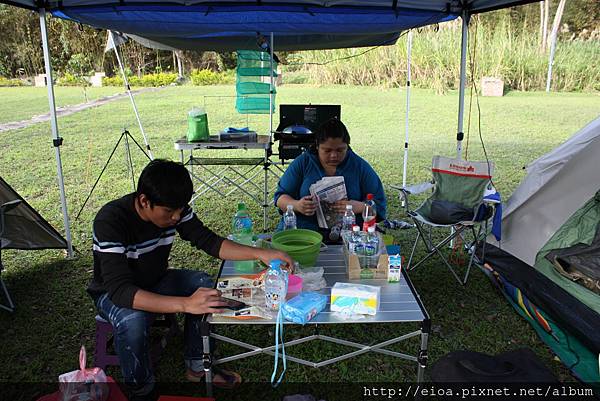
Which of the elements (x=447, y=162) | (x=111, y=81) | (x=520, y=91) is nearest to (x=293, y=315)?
(x=447, y=162)

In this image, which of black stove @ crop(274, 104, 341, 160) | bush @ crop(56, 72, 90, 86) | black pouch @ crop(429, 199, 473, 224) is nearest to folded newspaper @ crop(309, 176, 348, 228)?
black pouch @ crop(429, 199, 473, 224)

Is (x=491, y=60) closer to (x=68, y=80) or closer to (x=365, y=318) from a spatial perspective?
(x=365, y=318)

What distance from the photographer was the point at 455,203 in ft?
11.6

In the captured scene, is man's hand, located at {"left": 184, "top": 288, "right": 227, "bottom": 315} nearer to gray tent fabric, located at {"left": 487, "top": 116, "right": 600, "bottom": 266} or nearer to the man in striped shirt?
the man in striped shirt

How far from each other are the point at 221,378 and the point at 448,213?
6.57ft

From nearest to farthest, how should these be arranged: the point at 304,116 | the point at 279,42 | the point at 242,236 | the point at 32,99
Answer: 1. the point at 242,236
2. the point at 304,116
3. the point at 279,42
4. the point at 32,99

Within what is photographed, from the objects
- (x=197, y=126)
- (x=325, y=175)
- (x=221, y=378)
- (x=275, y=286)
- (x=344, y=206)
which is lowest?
(x=221, y=378)

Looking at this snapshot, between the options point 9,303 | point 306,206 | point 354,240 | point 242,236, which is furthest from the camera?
point 9,303

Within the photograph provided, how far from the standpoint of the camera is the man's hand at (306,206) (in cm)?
270

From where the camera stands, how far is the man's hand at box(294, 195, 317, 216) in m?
2.70

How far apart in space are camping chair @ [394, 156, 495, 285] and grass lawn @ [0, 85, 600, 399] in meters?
0.31

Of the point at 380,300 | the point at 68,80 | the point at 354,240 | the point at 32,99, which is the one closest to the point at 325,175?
the point at 354,240

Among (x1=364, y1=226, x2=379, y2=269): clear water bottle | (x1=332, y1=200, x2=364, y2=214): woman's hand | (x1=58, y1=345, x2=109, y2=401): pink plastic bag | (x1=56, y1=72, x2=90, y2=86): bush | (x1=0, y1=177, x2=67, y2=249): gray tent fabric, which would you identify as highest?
(x1=56, y1=72, x2=90, y2=86): bush

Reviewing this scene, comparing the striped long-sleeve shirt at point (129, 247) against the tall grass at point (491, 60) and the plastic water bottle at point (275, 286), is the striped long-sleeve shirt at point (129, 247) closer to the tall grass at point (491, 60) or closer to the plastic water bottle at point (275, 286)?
the plastic water bottle at point (275, 286)
